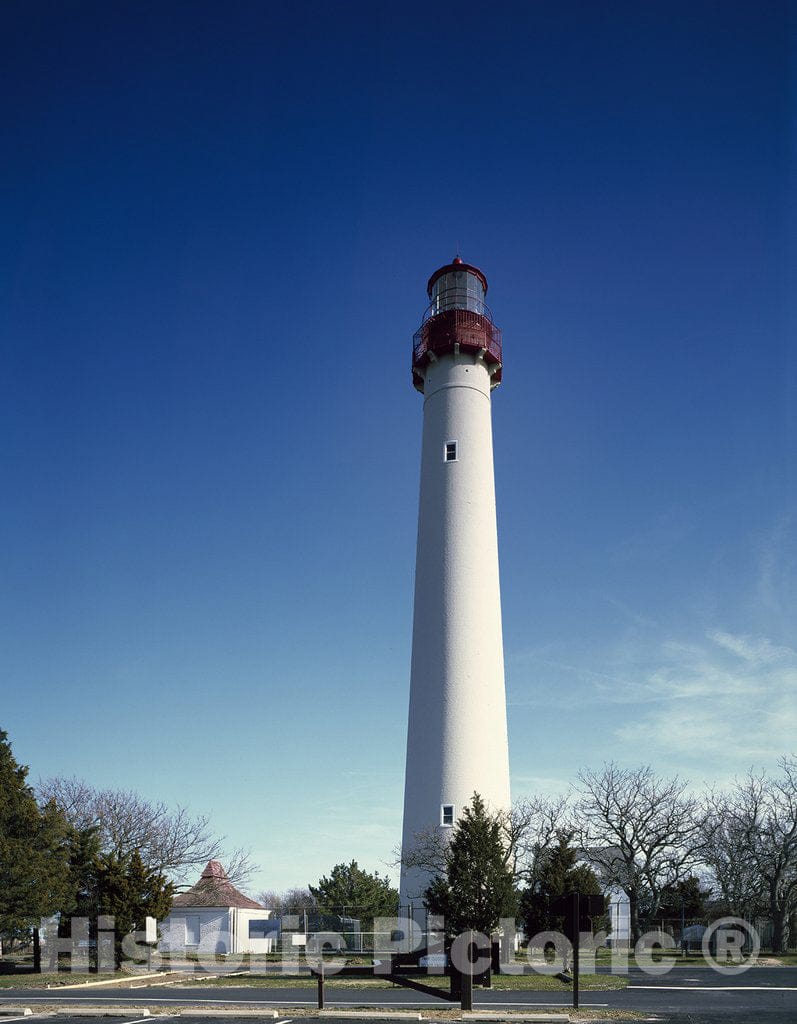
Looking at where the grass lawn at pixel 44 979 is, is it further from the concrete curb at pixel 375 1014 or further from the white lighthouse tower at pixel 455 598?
the concrete curb at pixel 375 1014

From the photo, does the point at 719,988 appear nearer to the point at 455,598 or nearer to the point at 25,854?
the point at 455,598

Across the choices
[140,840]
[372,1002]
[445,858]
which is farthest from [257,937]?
[372,1002]

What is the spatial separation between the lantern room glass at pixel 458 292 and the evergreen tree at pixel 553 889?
21754mm

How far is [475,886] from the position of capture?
25.6 meters

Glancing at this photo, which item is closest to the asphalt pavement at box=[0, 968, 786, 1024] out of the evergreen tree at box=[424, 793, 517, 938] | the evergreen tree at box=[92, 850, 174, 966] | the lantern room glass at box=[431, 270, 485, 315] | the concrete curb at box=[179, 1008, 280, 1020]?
the concrete curb at box=[179, 1008, 280, 1020]

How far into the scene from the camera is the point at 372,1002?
20.0 metres

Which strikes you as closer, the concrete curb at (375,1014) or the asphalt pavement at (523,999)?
the concrete curb at (375,1014)

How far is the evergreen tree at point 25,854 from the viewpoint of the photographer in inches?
1147

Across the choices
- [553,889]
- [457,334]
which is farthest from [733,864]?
[457,334]

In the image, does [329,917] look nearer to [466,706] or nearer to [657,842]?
[466,706]

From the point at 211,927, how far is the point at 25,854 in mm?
16445

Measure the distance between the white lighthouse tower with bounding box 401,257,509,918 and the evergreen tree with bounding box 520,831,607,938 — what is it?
Result: 2634mm

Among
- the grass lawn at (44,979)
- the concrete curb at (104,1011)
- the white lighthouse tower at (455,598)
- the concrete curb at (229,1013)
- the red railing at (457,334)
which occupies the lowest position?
the grass lawn at (44,979)

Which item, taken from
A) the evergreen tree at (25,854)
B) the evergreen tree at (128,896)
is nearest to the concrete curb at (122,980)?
the evergreen tree at (128,896)
